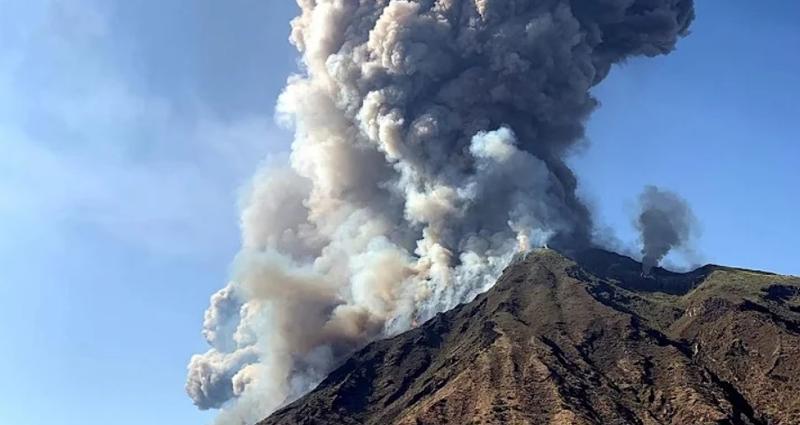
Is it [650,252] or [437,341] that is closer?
[437,341]

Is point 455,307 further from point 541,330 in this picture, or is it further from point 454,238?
point 541,330

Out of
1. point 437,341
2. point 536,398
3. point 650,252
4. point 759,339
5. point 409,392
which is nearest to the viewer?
point 536,398

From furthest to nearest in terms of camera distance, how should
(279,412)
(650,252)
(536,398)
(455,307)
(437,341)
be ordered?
(650,252)
(455,307)
(437,341)
(279,412)
(536,398)

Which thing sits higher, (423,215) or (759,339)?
(423,215)

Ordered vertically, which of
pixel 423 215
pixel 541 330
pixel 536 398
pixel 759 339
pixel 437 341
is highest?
pixel 423 215

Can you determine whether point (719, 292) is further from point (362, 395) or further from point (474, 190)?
point (362, 395)

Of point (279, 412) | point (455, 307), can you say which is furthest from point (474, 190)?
point (279, 412)

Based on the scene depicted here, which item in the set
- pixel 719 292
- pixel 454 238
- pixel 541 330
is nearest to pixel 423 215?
pixel 454 238
